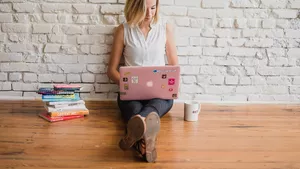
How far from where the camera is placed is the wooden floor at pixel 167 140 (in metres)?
1.72

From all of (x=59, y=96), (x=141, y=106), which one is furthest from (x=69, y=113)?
(x=141, y=106)

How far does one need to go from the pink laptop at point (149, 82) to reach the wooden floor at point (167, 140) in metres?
0.21

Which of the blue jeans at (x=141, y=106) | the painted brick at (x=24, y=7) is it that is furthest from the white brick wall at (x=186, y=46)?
the blue jeans at (x=141, y=106)

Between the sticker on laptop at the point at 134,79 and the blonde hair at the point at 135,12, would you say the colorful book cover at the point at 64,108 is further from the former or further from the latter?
the blonde hair at the point at 135,12

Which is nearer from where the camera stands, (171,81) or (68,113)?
(171,81)

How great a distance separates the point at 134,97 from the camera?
2.31 meters

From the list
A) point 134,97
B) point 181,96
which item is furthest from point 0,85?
point 181,96

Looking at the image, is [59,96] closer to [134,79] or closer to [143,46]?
[134,79]

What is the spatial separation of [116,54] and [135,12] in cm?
35

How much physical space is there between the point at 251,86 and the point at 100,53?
1.25 metres

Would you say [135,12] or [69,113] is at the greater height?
[135,12]

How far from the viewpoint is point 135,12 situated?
2.54 metres

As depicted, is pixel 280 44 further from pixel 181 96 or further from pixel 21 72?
pixel 21 72

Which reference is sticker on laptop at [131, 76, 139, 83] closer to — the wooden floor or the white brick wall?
the wooden floor
